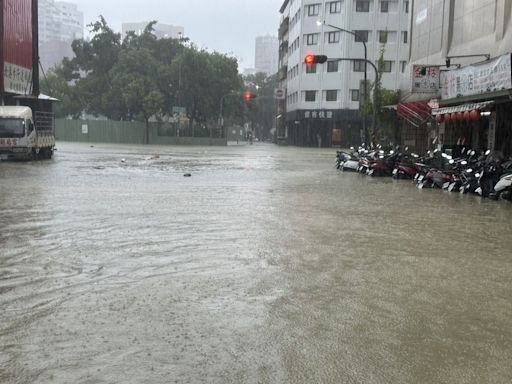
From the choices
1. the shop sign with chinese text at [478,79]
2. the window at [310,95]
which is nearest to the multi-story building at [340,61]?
the window at [310,95]

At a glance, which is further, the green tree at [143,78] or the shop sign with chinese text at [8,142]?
the green tree at [143,78]

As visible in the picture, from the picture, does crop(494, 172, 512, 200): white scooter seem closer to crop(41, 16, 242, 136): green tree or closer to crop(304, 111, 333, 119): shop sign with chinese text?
crop(41, 16, 242, 136): green tree

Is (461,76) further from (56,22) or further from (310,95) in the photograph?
(56,22)

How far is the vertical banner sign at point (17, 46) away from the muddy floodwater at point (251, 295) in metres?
19.8

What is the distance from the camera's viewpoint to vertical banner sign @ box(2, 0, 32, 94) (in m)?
29.1

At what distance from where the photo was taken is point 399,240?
879cm

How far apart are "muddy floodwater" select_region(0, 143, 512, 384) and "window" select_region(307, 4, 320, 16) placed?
60.3 m

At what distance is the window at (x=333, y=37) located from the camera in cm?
6543

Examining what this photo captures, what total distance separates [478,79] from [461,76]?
1.78m

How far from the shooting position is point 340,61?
213ft

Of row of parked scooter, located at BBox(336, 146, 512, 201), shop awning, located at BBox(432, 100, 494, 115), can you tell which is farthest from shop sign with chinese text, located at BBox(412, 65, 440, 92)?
row of parked scooter, located at BBox(336, 146, 512, 201)

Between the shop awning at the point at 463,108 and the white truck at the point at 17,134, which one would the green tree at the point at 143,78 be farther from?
the shop awning at the point at 463,108

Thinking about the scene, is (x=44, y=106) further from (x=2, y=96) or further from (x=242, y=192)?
(x=242, y=192)

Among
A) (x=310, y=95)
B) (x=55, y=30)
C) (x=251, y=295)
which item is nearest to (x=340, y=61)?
(x=310, y=95)
